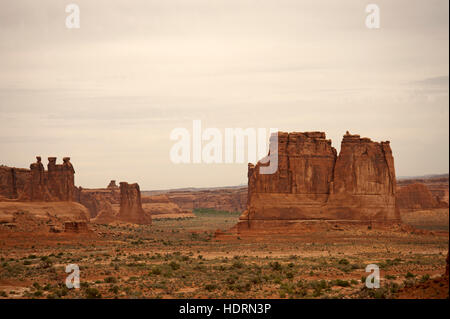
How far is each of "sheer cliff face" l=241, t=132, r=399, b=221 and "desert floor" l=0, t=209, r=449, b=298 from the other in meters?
3.22

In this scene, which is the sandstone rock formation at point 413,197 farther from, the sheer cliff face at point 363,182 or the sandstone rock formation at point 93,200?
the sandstone rock formation at point 93,200

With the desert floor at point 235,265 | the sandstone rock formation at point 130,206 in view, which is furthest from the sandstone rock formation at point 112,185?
the desert floor at point 235,265

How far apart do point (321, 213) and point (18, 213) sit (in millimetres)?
32980

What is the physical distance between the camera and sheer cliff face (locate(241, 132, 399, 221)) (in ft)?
222

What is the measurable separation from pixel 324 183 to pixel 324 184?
0.11 meters

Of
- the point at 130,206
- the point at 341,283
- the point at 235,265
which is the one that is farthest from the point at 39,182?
the point at 341,283

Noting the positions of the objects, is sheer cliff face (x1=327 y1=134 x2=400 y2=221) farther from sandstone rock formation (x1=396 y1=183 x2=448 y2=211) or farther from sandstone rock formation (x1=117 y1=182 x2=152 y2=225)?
sandstone rock formation (x1=117 y1=182 x2=152 y2=225)

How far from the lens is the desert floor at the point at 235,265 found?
29.6 metres

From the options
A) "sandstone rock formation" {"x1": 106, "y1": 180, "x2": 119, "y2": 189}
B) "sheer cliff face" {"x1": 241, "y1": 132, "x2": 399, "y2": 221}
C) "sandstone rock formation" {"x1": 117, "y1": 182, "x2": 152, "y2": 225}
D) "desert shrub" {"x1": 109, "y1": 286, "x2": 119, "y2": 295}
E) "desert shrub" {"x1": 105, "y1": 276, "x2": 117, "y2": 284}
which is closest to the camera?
"desert shrub" {"x1": 109, "y1": 286, "x2": 119, "y2": 295}

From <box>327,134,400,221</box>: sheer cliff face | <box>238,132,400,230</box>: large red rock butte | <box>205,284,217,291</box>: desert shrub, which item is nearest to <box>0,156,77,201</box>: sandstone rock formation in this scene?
<box>238,132,400,230</box>: large red rock butte

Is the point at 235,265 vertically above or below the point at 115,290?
below

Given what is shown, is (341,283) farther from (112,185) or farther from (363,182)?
(112,185)

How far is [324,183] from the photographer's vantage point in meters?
69.6

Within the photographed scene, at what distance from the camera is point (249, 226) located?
67.2m
